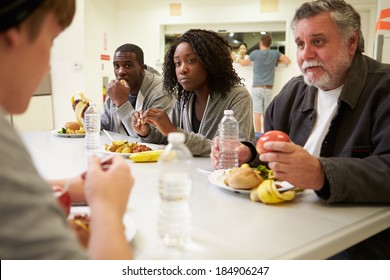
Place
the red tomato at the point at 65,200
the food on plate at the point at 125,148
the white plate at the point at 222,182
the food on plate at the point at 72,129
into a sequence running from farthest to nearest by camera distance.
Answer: the food on plate at the point at 72,129
the food on plate at the point at 125,148
the white plate at the point at 222,182
the red tomato at the point at 65,200

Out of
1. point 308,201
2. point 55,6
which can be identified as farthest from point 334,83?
point 55,6

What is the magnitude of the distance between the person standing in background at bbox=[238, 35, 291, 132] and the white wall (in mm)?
213

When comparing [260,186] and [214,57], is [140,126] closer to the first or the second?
[214,57]

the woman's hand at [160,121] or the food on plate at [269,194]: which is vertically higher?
the woman's hand at [160,121]

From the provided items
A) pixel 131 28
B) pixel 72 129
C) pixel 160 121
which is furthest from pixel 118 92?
pixel 131 28

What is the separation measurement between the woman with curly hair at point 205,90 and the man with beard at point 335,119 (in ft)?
1.45

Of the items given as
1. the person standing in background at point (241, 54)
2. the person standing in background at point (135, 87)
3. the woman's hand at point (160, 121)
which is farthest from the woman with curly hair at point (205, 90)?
the person standing in background at point (241, 54)

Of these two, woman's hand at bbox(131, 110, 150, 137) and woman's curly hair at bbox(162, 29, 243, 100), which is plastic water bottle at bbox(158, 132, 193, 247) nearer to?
woman's hand at bbox(131, 110, 150, 137)

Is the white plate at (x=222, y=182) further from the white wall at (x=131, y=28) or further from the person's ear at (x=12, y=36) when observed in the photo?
the white wall at (x=131, y=28)

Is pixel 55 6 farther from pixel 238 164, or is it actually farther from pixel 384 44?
pixel 384 44

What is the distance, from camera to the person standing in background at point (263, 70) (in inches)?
216

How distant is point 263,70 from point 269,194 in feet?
15.6

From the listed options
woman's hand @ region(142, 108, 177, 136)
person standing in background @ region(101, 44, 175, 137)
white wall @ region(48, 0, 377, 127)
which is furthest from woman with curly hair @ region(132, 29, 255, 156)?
white wall @ region(48, 0, 377, 127)

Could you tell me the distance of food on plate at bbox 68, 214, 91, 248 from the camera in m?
0.65
